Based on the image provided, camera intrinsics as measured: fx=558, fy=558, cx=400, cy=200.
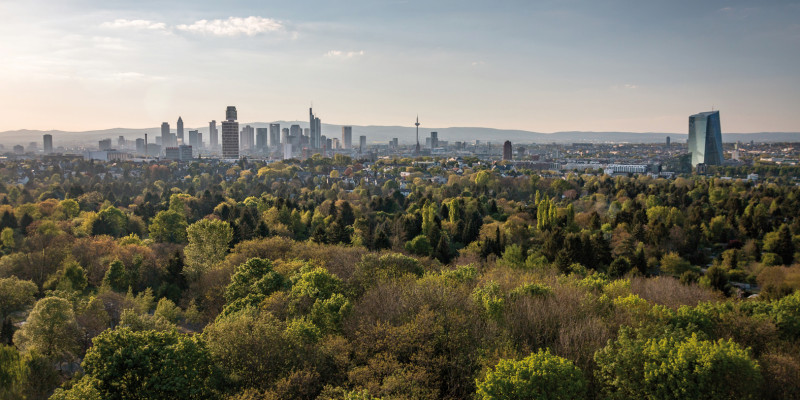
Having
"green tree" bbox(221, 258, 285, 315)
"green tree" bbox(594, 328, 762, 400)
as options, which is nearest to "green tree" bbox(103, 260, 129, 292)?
"green tree" bbox(221, 258, 285, 315)

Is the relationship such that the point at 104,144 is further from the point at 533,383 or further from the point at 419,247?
the point at 533,383

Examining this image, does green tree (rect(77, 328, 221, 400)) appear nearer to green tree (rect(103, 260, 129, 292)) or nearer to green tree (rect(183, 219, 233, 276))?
green tree (rect(103, 260, 129, 292))

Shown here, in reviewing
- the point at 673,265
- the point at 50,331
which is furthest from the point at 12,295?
the point at 673,265

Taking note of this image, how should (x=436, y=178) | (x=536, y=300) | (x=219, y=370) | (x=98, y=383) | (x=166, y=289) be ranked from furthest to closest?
(x=436, y=178)
(x=166, y=289)
(x=536, y=300)
(x=219, y=370)
(x=98, y=383)

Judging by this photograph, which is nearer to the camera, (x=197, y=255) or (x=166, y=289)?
(x=166, y=289)

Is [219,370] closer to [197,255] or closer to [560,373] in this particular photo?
[560,373]

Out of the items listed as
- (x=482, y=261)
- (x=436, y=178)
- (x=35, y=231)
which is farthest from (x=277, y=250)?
(x=436, y=178)

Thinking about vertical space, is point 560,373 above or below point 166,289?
above
